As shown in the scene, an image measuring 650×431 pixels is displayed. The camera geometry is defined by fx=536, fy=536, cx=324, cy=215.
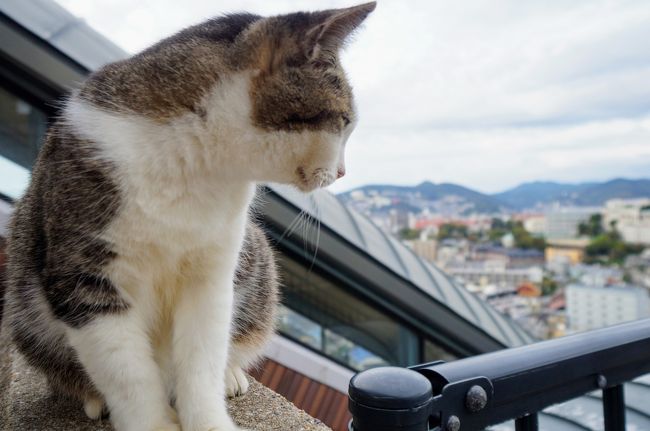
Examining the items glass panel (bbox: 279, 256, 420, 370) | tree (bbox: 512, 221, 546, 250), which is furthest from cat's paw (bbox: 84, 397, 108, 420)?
tree (bbox: 512, 221, 546, 250)

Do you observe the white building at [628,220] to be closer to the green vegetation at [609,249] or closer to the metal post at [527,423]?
the green vegetation at [609,249]

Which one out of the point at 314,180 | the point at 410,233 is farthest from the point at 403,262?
the point at 314,180

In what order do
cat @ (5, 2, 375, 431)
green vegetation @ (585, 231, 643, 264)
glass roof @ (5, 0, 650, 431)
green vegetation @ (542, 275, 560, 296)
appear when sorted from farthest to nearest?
green vegetation @ (542, 275, 560, 296) → green vegetation @ (585, 231, 643, 264) → glass roof @ (5, 0, 650, 431) → cat @ (5, 2, 375, 431)

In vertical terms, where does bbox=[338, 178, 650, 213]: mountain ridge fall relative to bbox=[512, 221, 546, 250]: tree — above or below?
above

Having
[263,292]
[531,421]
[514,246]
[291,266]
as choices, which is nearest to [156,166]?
[263,292]

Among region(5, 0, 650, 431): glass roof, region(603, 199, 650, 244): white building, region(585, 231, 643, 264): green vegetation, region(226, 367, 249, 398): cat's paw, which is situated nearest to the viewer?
region(5, 0, 650, 431): glass roof

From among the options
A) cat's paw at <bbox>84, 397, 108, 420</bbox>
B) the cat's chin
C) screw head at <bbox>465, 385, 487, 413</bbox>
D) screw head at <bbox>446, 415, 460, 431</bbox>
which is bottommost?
cat's paw at <bbox>84, 397, 108, 420</bbox>

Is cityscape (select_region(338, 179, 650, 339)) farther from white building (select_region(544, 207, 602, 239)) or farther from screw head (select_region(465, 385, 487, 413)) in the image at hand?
screw head (select_region(465, 385, 487, 413))

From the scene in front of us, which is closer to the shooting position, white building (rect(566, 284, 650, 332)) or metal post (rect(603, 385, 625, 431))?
metal post (rect(603, 385, 625, 431))
